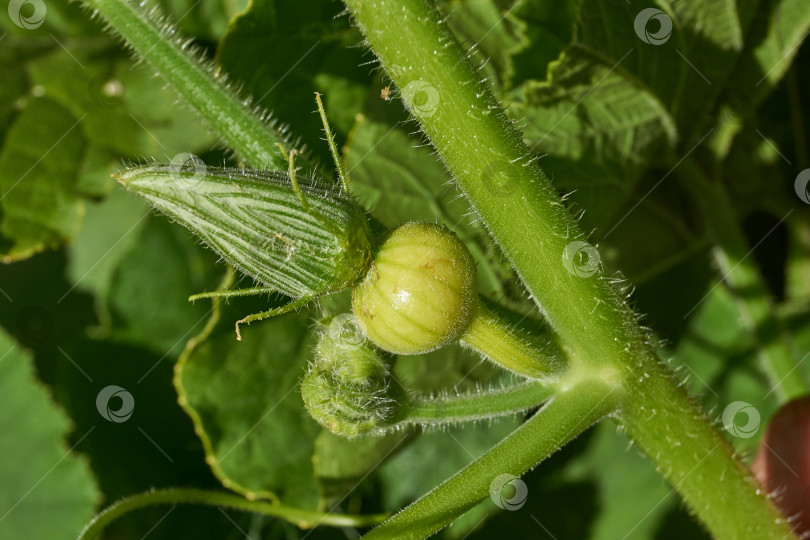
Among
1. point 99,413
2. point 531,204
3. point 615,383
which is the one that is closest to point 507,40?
point 531,204

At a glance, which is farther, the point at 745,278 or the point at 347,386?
the point at 745,278
